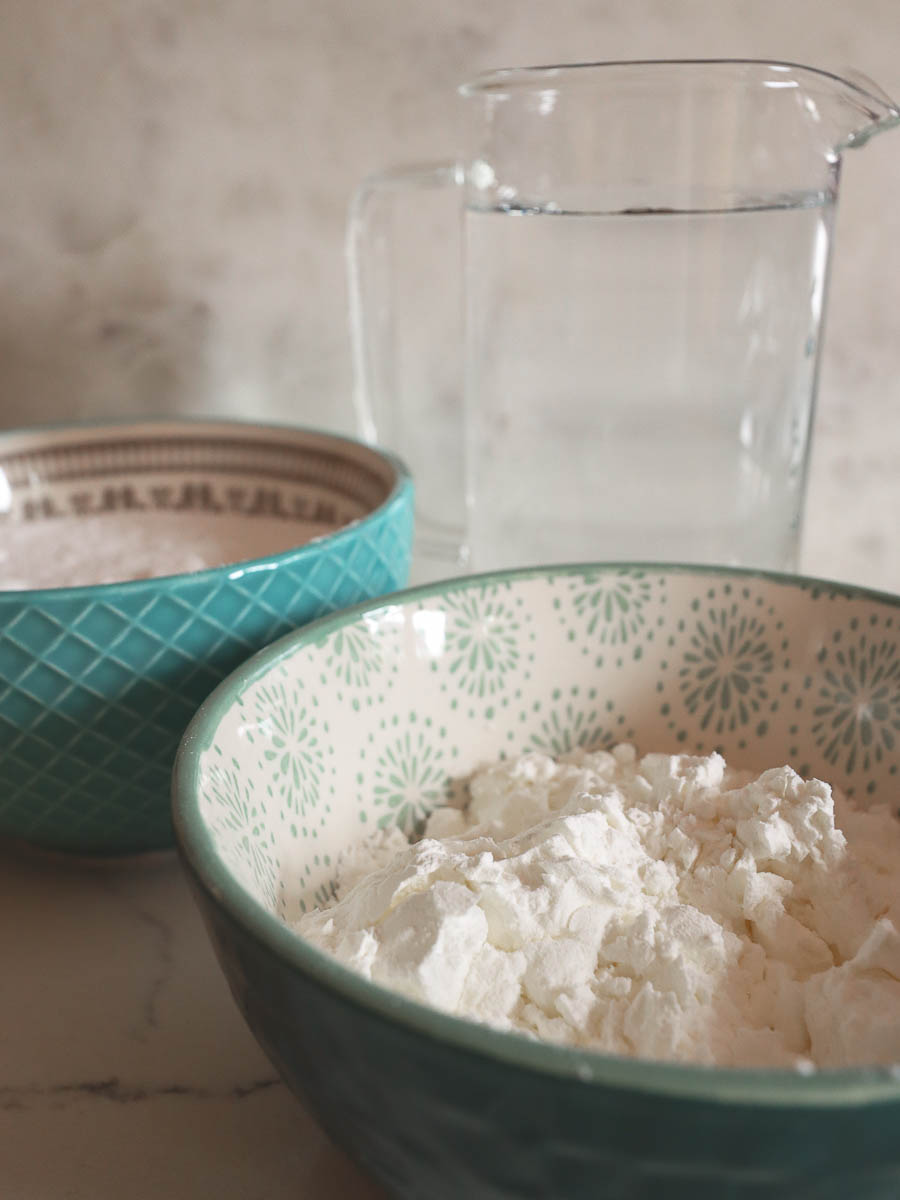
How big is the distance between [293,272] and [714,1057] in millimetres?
641

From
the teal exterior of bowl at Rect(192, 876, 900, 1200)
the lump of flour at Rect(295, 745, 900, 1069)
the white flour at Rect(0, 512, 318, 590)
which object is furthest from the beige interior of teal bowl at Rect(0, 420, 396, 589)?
the teal exterior of bowl at Rect(192, 876, 900, 1200)

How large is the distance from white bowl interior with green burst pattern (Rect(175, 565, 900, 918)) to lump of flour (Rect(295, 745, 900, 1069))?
4 cm

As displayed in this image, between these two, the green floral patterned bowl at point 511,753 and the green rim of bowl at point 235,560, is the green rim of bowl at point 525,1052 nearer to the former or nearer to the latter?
the green floral patterned bowl at point 511,753

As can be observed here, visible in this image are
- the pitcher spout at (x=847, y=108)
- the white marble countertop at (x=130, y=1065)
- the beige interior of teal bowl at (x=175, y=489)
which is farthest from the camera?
the beige interior of teal bowl at (x=175, y=489)

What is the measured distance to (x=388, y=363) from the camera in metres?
0.76

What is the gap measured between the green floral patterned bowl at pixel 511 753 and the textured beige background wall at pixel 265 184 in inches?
13.1

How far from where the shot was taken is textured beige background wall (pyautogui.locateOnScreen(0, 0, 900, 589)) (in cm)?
71

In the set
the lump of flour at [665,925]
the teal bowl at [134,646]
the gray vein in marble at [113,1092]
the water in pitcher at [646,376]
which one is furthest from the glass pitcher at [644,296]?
the gray vein in marble at [113,1092]

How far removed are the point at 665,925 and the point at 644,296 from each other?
358 mm

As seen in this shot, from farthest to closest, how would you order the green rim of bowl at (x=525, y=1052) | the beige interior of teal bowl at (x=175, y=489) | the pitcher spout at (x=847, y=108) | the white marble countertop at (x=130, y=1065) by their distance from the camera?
the beige interior of teal bowl at (x=175, y=489), the pitcher spout at (x=847, y=108), the white marble countertop at (x=130, y=1065), the green rim of bowl at (x=525, y=1052)

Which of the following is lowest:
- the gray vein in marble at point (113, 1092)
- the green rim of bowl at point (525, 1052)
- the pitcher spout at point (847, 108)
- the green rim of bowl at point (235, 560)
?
the gray vein in marble at point (113, 1092)

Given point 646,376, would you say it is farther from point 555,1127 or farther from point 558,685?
point 555,1127

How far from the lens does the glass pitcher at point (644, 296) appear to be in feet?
1.77

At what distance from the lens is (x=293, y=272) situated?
2.61 ft
